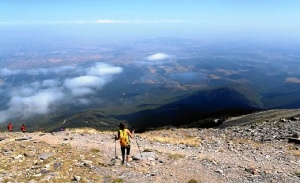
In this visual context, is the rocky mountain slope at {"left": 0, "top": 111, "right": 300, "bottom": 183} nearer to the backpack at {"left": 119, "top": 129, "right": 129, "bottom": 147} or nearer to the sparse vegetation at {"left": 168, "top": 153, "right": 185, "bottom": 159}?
the sparse vegetation at {"left": 168, "top": 153, "right": 185, "bottom": 159}

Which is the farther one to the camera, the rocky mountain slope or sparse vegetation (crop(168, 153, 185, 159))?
sparse vegetation (crop(168, 153, 185, 159))

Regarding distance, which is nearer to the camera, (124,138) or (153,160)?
(124,138)

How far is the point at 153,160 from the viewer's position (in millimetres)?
23047

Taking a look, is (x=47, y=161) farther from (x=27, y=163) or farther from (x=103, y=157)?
→ (x=103, y=157)

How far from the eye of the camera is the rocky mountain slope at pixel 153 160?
19.8 m

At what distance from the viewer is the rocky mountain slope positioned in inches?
778

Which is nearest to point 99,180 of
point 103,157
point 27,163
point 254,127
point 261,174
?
point 103,157

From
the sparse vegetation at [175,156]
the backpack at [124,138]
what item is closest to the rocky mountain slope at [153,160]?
the sparse vegetation at [175,156]

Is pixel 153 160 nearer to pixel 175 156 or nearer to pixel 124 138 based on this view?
pixel 175 156

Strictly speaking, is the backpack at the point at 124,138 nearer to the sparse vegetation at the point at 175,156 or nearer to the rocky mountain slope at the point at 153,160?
the rocky mountain slope at the point at 153,160

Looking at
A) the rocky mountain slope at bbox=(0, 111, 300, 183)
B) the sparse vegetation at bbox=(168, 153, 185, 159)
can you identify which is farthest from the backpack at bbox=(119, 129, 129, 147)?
the sparse vegetation at bbox=(168, 153, 185, 159)

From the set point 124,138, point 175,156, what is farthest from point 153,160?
point 124,138

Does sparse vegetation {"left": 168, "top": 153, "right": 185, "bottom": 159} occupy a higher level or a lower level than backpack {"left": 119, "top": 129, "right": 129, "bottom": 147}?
lower

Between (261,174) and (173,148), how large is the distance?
9.91m
